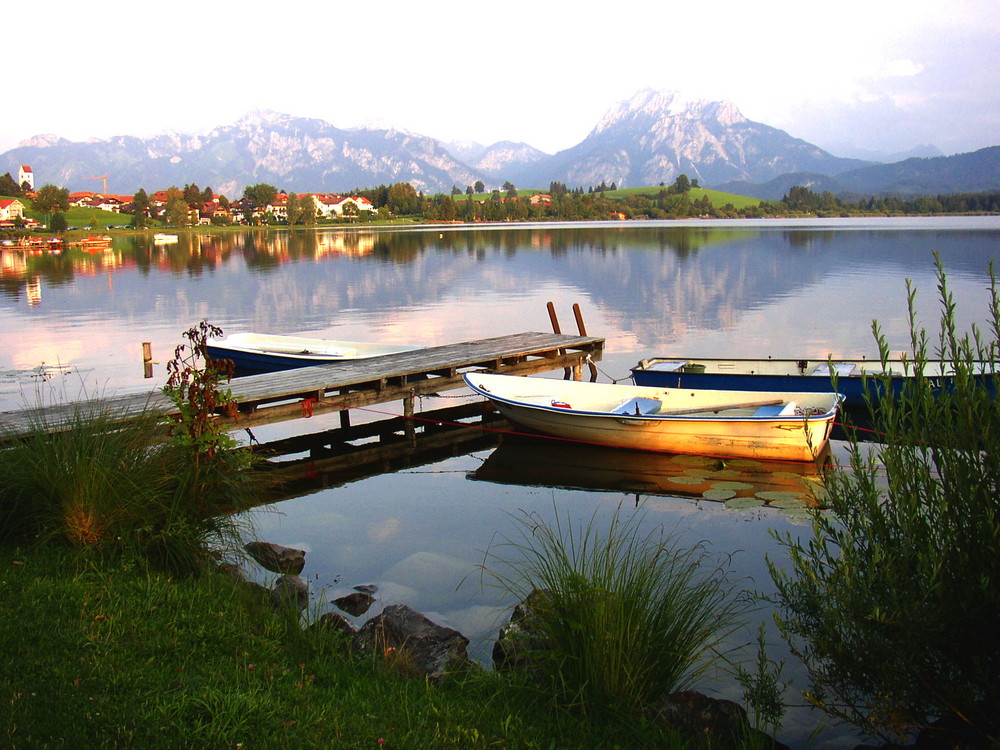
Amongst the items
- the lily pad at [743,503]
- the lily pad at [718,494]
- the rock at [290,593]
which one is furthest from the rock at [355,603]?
the lily pad at [718,494]

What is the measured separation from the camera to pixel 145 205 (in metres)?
147

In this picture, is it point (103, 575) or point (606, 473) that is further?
point (606, 473)

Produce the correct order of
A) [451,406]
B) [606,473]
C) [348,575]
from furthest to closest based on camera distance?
[451,406], [606,473], [348,575]

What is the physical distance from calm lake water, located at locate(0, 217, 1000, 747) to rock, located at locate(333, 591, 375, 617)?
199 millimetres

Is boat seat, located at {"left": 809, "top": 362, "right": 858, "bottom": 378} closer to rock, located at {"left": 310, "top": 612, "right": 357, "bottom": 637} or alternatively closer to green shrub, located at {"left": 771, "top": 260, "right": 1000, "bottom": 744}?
→ green shrub, located at {"left": 771, "top": 260, "right": 1000, "bottom": 744}

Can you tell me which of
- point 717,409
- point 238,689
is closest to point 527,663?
point 238,689

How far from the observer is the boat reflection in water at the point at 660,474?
11781 millimetres

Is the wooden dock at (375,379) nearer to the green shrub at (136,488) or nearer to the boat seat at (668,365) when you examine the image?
the boat seat at (668,365)

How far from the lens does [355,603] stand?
8.02 meters

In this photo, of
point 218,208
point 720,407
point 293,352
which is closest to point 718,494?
point 720,407

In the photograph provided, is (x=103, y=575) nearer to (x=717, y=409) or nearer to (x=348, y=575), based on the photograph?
(x=348, y=575)

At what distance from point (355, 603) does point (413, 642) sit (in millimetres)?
1719

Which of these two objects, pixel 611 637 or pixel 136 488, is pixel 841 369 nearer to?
pixel 611 637

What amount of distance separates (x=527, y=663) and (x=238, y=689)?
1961 mm
